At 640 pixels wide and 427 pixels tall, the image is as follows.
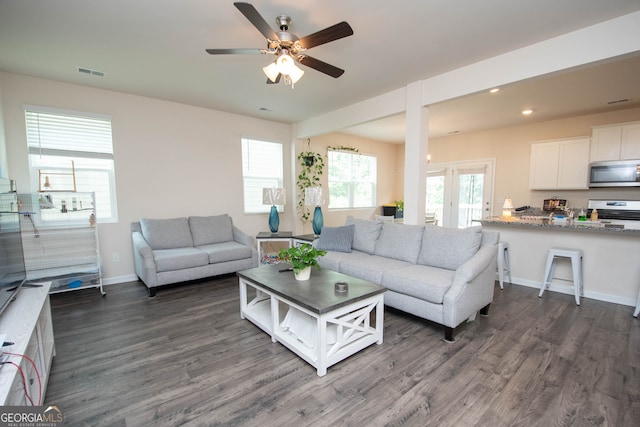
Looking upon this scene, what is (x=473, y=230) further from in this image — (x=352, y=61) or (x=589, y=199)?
(x=589, y=199)

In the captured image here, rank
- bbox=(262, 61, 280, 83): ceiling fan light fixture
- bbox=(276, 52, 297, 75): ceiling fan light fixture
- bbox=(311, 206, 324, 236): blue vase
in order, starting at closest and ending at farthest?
bbox=(276, 52, 297, 75): ceiling fan light fixture
bbox=(262, 61, 280, 83): ceiling fan light fixture
bbox=(311, 206, 324, 236): blue vase

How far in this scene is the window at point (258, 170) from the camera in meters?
5.22

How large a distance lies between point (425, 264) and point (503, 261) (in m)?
1.68

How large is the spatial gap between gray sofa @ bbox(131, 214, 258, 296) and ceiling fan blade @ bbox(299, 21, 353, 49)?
2904mm

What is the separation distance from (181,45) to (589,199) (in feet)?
21.9

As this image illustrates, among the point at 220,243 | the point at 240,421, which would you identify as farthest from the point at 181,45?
the point at 240,421

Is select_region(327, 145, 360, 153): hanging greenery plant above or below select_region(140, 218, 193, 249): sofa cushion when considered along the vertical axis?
above

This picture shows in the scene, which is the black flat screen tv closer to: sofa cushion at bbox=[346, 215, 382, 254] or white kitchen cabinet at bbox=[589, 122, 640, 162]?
sofa cushion at bbox=[346, 215, 382, 254]

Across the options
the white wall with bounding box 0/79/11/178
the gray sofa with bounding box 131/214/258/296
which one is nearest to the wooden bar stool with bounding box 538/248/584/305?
the gray sofa with bounding box 131/214/258/296

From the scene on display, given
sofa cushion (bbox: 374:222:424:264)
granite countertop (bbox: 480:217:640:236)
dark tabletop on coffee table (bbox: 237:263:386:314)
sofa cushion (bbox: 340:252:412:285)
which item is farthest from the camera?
sofa cushion (bbox: 374:222:424:264)

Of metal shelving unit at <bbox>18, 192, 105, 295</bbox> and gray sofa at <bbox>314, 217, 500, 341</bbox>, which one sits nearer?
gray sofa at <bbox>314, 217, 500, 341</bbox>

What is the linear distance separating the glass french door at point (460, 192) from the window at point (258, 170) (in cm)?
396

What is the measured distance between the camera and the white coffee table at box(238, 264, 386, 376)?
6.58 feet

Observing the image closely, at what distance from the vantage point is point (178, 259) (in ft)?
11.8
